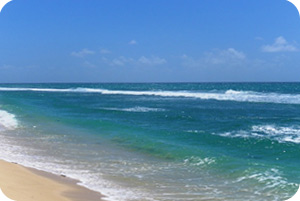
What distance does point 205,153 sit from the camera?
9078mm

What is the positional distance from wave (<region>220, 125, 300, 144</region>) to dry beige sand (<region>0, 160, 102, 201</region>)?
6.59 m

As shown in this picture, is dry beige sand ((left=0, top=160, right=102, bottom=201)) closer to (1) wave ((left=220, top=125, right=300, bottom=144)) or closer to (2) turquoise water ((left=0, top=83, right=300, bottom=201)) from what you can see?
(2) turquoise water ((left=0, top=83, right=300, bottom=201))

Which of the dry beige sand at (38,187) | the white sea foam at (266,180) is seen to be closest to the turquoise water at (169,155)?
the white sea foam at (266,180)

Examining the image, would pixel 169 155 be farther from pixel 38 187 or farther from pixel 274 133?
pixel 274 133

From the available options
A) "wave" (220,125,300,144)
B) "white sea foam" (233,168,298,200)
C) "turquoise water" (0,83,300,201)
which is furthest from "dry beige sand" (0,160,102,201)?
"wave" (220,125,300,144)

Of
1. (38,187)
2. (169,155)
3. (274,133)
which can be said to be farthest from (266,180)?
(274,133)

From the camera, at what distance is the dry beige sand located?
513 cm

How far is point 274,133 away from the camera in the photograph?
11438 mm

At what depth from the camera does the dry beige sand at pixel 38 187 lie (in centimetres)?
513

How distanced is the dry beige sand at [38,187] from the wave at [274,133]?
659cm

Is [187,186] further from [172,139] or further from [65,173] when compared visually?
[172,139]

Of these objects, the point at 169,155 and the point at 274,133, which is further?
the point at 274,133

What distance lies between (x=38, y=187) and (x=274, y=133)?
27.2 ft

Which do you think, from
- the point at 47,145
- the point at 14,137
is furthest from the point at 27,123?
the point at 47,145
